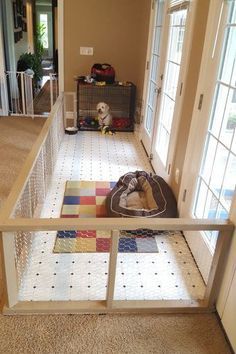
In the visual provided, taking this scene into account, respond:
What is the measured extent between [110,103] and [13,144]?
5.76 ft

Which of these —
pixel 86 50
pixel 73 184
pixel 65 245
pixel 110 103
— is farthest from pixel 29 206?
pixel 86 50

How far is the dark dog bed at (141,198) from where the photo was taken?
235 cm

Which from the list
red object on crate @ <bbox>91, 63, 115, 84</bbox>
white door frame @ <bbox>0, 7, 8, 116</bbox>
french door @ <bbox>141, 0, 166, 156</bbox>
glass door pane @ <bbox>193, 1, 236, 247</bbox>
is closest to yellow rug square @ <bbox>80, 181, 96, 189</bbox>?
french door @ <bbox>141, 0, 166, 156</bbox>

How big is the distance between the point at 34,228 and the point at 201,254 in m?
1.10

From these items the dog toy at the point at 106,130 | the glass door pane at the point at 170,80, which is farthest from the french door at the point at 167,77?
the dog toy at the point at 106,130

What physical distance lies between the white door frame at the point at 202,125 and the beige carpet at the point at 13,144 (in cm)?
155

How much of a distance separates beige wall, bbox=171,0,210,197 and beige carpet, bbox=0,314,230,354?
3.74 feet

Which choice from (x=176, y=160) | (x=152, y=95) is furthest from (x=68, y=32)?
(x=176, y=160)

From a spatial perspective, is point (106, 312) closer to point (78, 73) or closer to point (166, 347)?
point (166, 347)

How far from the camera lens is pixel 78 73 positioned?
486cm

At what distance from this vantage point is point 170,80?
2.99 m

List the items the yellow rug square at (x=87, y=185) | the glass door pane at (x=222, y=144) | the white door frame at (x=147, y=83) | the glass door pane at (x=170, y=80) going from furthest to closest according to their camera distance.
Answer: the white door frame at (x=147, y=83) → the yellow rug square at (x=87, y=185) → the glass door pane at (x=170, y=80) → the glass door pane at (x=222, y=144)

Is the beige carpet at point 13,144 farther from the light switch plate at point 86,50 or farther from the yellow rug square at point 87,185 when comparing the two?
the light switch plate at point 86,50

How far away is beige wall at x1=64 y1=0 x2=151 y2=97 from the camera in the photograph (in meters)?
4.51
